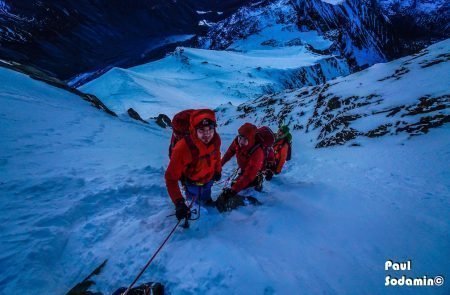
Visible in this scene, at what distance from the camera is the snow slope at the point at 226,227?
9.86ft

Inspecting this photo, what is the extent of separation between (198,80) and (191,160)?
52882 millimetres

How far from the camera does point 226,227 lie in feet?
12.9

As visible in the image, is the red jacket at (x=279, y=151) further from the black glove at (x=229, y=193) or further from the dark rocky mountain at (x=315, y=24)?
the dark rocky mountain at (x=315, y=24)

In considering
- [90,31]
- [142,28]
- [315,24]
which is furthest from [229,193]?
[142,28]

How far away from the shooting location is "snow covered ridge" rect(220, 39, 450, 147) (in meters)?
8.81

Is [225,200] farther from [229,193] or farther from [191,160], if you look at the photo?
[191,160]

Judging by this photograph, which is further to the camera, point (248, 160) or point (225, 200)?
point (248, 160)

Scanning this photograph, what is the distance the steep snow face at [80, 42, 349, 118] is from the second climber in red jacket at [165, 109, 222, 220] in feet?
101

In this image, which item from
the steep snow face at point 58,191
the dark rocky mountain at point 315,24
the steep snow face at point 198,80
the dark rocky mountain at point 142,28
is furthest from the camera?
the dark rocky mountain at point 315,24

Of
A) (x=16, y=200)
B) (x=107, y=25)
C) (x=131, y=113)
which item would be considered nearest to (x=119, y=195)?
(x=16, y=200)

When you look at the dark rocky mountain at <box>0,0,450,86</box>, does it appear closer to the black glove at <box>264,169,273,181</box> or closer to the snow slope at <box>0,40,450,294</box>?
the snow slope at <box>0,40,450,294</box>

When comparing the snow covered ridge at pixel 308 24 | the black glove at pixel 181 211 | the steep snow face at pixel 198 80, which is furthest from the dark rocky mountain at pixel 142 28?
the black glove at pixel 181 211

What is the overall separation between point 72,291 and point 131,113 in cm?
1643

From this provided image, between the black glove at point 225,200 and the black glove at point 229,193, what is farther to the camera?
the black glove at point 229,193
